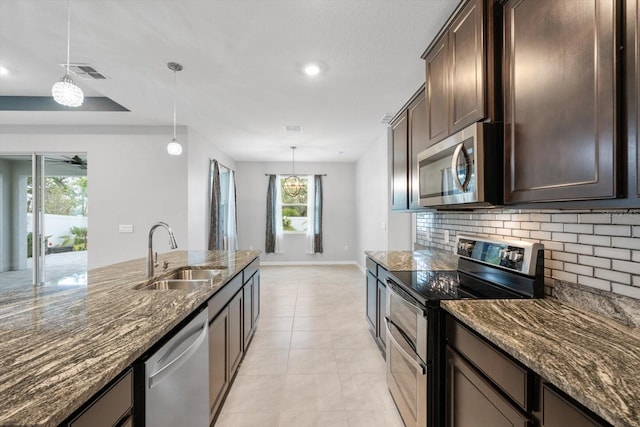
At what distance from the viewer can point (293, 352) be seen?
276cm

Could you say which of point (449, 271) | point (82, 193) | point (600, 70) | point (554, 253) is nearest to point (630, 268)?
point (554, 253)

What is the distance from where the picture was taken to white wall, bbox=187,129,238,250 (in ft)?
14.1

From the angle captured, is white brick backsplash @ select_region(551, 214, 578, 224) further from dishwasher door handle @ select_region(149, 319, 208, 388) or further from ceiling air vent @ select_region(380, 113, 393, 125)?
ceiling air vent @ select_region(380, 113, 393, 125)

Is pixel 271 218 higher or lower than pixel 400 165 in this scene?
lower

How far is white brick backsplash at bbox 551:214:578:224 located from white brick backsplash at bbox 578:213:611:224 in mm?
25

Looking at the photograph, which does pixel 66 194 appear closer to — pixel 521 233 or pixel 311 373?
pixel 311 373

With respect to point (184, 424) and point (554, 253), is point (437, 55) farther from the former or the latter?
point (184, 424)

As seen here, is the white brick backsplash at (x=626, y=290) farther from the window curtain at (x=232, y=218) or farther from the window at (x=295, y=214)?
the window at (x=295, y=214)

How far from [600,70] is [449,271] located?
1.50 m

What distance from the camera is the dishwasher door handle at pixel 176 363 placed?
3.43 ft

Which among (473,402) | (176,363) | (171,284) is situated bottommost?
(473,402)

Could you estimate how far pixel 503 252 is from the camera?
1.60m

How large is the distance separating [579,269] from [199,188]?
4623mm

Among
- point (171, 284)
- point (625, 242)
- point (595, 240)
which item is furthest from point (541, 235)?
point (171, 284)
